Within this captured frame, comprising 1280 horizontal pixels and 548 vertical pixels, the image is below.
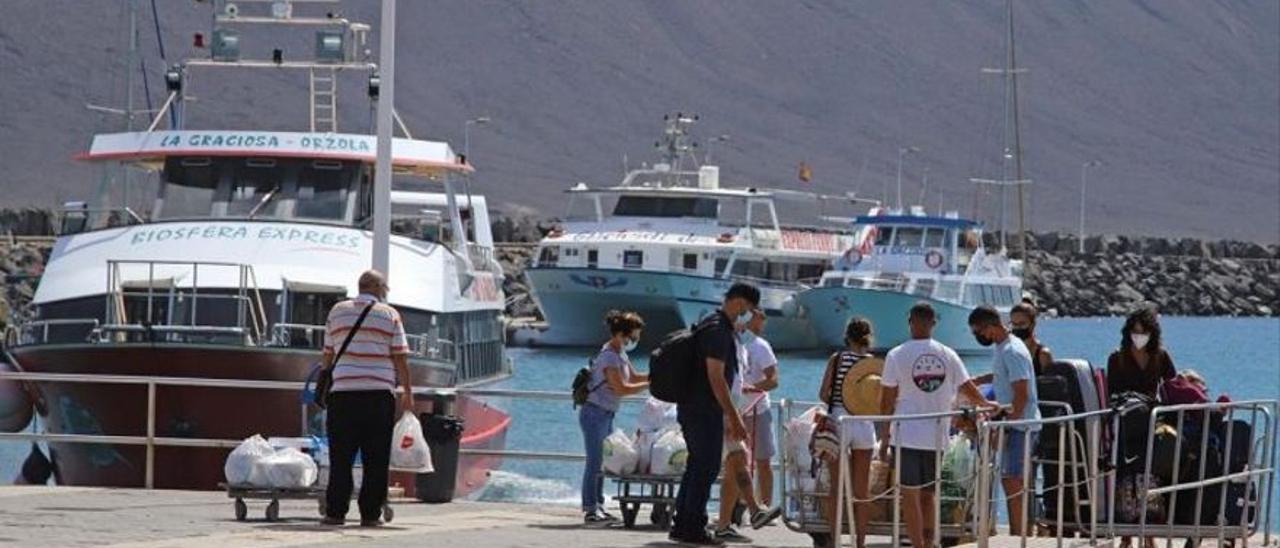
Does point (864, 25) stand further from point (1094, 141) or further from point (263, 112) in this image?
point (263, 112)

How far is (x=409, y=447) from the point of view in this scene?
18.4 metres

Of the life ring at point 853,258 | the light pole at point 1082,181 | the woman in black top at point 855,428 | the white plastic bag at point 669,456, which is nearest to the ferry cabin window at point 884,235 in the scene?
the life ring at point 853,258

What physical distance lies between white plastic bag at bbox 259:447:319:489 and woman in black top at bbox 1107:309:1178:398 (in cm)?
479

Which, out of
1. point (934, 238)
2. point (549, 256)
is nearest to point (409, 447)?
point (934, 238)

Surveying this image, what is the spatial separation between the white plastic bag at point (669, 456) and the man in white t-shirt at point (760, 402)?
42cm

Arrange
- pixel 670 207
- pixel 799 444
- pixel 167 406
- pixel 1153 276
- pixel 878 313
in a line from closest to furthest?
pixel 799 444 < pixel 167 406 < pixel 878 313 < pixel 670 207 < pixel 1153 276

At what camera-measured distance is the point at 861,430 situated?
15.7 meters

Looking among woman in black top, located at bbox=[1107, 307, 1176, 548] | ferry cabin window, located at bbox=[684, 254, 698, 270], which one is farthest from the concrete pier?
ferry cabin window, located at bbox=[684, 254, 698, 270]

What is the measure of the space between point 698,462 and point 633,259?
210ft

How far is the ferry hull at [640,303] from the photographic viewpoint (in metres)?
77.4

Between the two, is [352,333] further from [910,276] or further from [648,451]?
[910,276]

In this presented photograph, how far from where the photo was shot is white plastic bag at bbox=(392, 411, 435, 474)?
18.3 m

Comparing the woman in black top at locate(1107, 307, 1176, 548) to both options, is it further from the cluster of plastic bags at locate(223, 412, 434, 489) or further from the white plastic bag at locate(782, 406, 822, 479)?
the cluster of plastic bags at locate(223, 412, 434, 489)

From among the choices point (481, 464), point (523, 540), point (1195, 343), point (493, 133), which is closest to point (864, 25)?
point (493, 133)
